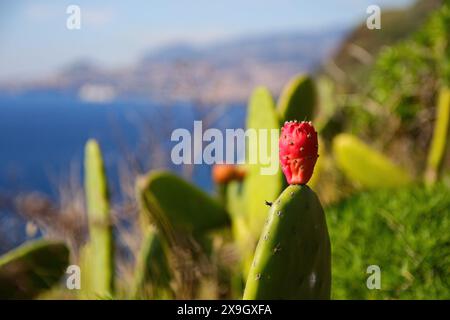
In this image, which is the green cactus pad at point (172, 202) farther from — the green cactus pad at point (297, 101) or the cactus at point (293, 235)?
the cactus at point (293, 235)

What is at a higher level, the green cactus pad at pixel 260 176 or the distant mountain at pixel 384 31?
the distant mountain at pixel 384 31

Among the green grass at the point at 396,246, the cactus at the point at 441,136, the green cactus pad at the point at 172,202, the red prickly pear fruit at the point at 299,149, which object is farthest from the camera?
the cactus at the point at 441,136

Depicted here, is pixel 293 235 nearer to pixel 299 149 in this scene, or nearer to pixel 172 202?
pixel 299 149

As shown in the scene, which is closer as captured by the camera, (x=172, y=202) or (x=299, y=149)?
(x=299, y=149)

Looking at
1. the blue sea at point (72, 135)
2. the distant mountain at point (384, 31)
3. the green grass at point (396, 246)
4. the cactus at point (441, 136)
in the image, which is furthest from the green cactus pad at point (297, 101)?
the distant mountain at point (384, 31)

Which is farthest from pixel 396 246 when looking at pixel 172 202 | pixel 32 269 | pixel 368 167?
pixel 32 269
